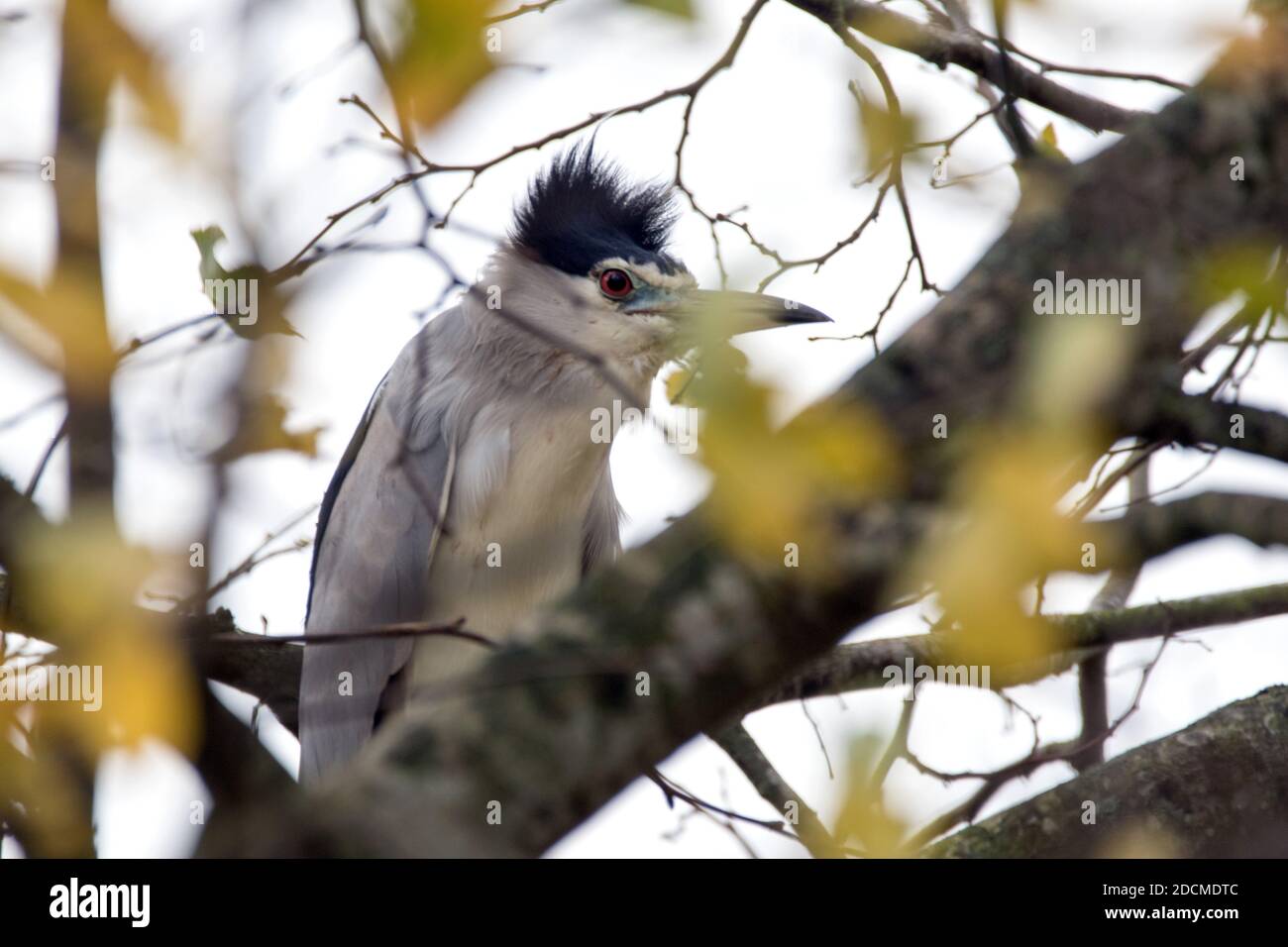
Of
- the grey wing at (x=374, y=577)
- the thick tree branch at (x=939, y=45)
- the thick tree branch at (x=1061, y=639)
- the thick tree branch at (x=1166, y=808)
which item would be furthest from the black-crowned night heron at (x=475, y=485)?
the thick tree branch at (x=1166, y=808)

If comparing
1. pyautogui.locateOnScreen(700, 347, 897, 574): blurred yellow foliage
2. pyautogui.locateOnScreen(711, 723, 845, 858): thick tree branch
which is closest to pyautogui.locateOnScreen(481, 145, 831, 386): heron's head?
pyautogui.locateOnScreen(711, 723, 845, 858): thick tree branch

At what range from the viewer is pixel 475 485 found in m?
4.50

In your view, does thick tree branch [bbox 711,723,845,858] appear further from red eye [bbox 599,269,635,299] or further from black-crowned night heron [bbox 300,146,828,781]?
red eye [bbox 599,269,635,299]

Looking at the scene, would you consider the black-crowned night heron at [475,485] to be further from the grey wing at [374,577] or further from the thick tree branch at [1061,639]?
the thick tree branch at [1061,639]

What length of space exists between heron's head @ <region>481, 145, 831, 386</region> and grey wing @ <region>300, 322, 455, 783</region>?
23.3 inches

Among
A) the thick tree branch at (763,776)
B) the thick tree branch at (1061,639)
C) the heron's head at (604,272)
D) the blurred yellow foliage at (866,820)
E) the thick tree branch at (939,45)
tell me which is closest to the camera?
the blurred yellow foliage at (866,820)

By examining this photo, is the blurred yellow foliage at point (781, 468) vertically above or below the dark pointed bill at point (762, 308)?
below

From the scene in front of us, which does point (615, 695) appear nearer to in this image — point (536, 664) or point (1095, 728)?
point (536, 664)

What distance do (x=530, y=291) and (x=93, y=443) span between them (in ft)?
11.5

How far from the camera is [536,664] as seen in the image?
59.1 inches

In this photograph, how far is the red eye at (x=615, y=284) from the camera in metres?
4.79

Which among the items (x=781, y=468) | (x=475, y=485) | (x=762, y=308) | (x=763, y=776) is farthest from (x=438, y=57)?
(x=475, y=485)

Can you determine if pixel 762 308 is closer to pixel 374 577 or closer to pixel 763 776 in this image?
pixel 763 776

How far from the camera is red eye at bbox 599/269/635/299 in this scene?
479cm
